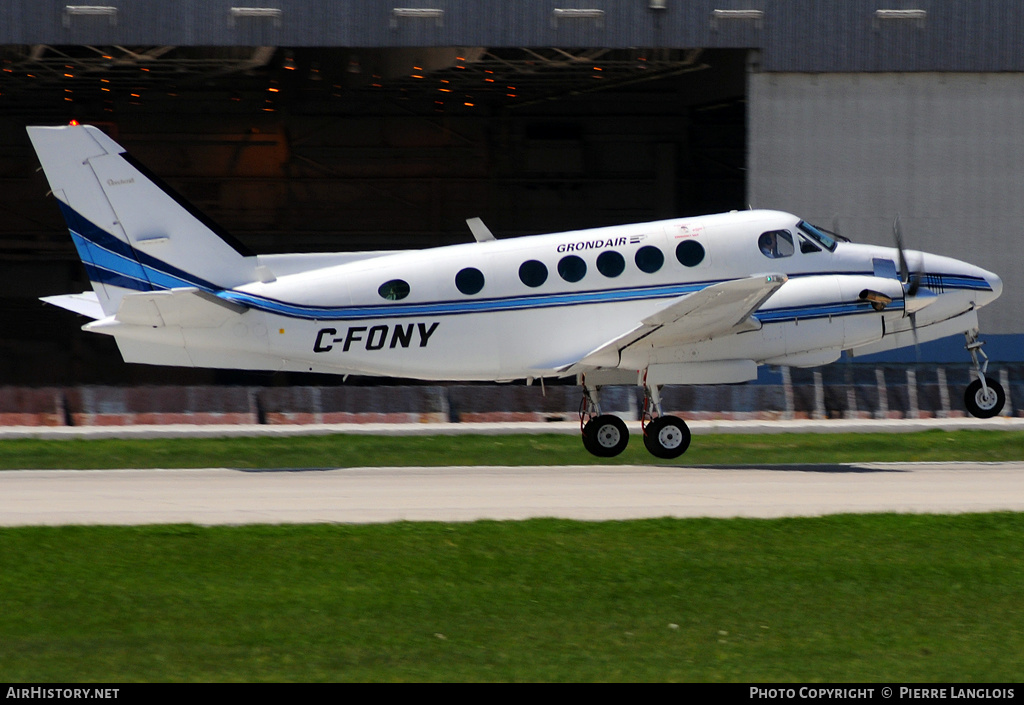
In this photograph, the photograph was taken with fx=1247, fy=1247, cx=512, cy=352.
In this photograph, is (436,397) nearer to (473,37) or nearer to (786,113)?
(473,37)

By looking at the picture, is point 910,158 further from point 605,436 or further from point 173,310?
point 173,310

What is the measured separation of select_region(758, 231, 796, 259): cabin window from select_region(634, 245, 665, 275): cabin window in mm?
1623

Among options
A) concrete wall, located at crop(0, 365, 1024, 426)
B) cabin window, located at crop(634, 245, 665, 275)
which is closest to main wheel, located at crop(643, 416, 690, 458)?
cabin window, located at crop(634, 245, 665, 275)

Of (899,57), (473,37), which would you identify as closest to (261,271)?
(473,37)

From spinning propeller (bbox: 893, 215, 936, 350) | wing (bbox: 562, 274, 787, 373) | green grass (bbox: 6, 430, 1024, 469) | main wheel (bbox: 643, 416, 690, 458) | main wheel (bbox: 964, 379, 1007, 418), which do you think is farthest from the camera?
green grass (bbox: 6, 430, 1024, 469)

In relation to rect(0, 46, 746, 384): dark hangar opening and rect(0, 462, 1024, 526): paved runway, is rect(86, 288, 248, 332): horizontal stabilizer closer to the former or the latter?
rect(0, 462, 1024, 526): paved runway

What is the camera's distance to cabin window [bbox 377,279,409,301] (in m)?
19.3

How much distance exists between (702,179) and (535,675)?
36.9 meters

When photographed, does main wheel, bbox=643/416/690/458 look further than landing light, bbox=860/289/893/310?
Yes

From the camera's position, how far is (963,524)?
13.8 metres

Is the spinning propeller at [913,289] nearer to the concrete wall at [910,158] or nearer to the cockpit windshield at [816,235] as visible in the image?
the cockpit windshield at [816,235]

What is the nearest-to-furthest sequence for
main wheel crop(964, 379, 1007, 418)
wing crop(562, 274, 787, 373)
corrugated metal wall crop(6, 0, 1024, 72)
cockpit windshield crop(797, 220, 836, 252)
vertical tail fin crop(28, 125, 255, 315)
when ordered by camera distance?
wing crop(562, 274, 787, 373)
vertical tail fin crop(28, 125, 255, 315)
cockpit windshield crop(797, 220, 836, 252)
main wheel crop(964, 379, 1007, 418)
corrugated metal wall crop(6, 0, 1024, 72)

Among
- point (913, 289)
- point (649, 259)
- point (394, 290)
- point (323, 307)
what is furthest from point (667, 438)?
point (323, 307)

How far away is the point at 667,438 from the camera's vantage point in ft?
66.4
